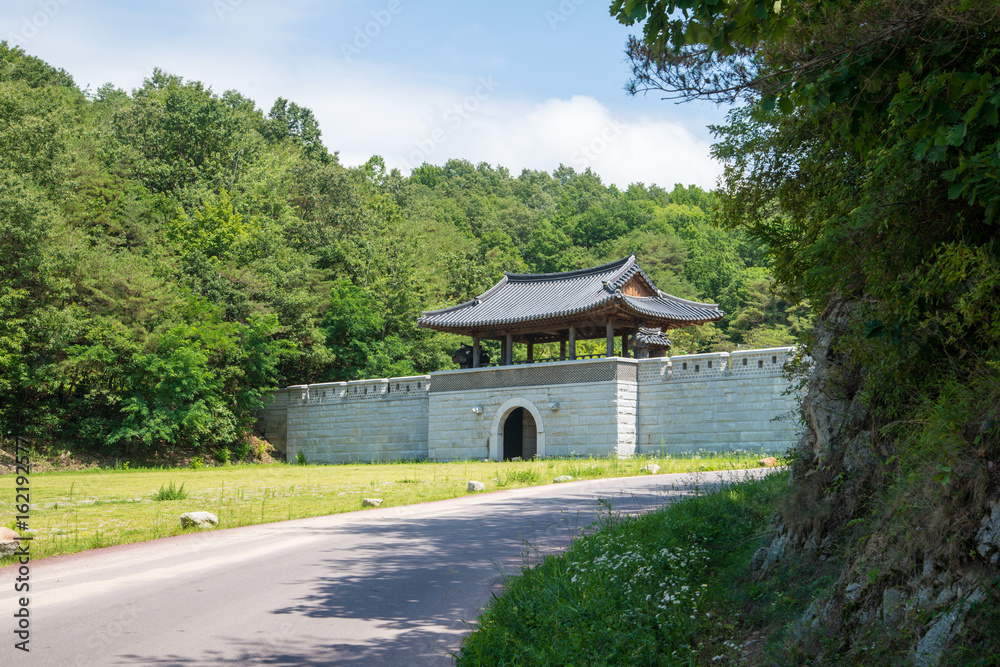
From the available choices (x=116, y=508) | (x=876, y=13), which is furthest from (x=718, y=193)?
(x=116, y=508)

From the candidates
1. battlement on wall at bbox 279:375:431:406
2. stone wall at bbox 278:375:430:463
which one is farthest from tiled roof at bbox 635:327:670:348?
stone wall at bbox 278:375:430:463

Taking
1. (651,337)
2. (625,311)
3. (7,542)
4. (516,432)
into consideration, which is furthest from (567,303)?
(7,542)

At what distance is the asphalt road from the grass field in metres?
0.98

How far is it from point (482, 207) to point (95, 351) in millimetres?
41806

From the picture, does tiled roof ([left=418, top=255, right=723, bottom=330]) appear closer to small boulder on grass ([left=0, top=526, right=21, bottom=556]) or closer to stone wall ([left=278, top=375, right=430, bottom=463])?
stone wall ([left=278, top=375, right=430, bottom=463])

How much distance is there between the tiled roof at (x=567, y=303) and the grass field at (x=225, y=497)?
6.26 m

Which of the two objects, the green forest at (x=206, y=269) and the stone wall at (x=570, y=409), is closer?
the stone wall at (x=570, y=409)

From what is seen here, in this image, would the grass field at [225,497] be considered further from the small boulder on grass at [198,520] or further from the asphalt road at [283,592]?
the asphalt road at [283,592]

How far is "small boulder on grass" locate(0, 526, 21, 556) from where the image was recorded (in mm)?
7902

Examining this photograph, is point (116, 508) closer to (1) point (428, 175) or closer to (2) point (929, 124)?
(2) point (929, 124)

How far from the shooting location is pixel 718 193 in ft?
26.1

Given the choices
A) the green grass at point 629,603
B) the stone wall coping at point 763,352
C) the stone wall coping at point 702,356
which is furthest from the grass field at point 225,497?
the green grass at point 629,603

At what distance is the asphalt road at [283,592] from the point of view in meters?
4.90

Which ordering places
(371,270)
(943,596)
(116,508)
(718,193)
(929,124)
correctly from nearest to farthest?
(943,596)
(929,124)
(718,193)
(116,508)
(371,270)
